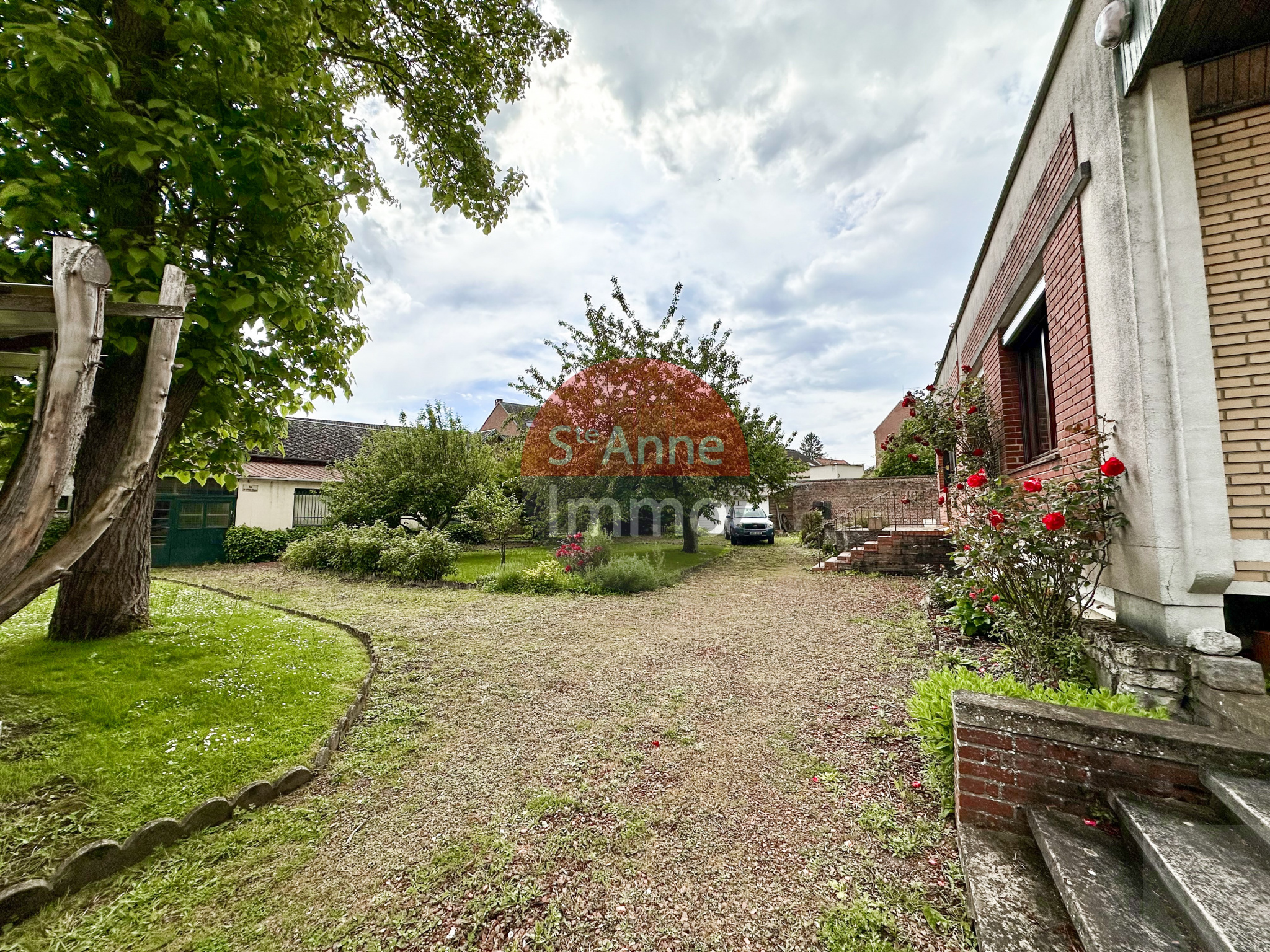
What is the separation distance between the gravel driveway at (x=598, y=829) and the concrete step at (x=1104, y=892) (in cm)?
40

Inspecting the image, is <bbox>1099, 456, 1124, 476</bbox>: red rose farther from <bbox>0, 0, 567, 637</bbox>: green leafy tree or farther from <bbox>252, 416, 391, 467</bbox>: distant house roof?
<bbox>252, 416, 391, 467</bbox>: distant house roof

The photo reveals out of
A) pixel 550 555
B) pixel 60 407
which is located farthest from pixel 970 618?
pixel 550 555

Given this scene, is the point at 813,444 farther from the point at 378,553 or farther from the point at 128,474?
the point at 128,474

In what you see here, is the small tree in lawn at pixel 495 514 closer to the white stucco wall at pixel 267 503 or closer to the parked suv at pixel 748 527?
the white stucco wall at pixel 267 503

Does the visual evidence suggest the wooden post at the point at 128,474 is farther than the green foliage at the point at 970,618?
No

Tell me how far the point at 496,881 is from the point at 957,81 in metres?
8.58

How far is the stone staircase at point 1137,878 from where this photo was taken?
1.37m

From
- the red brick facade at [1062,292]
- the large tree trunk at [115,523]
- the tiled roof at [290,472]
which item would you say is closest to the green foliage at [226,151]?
the large tree trunk at [115,523]

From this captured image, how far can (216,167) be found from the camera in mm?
3172

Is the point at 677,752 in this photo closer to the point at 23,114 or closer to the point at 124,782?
the point at 124,782

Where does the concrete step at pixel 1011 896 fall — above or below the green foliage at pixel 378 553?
below

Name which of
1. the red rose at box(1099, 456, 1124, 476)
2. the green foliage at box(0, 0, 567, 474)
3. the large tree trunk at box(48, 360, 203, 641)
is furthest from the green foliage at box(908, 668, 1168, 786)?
the large tree trunk at box(48, 360, 203, 641)

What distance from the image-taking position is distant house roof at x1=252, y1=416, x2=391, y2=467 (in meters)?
18.9

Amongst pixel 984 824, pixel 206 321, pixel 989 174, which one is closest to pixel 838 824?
pixel 984 824
